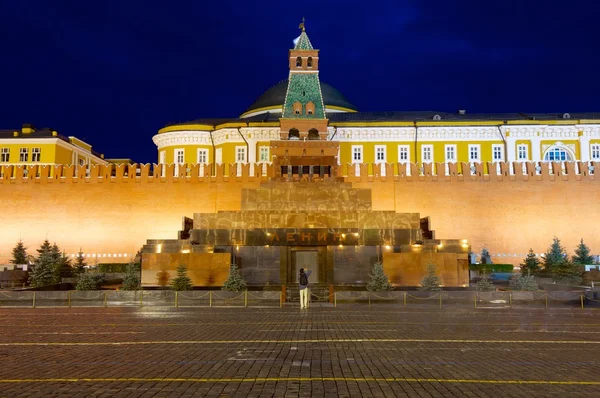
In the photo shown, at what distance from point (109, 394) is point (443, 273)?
16169mm

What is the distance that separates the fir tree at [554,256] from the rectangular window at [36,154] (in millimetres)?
35905

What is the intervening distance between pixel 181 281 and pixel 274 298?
11.0 ft

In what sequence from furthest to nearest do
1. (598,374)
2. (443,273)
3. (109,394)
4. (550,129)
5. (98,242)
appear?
(550,129)
(98,242)
(443,273)
(598,374)
(109,394)

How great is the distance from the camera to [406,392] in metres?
6.11

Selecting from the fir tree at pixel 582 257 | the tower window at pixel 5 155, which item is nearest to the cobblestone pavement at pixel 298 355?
the fir tree at pixel 582 257

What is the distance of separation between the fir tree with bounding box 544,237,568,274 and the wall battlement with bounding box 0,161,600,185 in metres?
4.00

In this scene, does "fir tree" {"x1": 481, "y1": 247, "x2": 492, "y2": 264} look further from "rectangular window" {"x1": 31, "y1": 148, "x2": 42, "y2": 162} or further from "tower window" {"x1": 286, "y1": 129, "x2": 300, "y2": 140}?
"rectangular window" {"x1": 31, "y1": 148, "x2": 42, "y2": 162}

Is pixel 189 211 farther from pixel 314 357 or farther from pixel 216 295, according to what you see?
pixel 314 357

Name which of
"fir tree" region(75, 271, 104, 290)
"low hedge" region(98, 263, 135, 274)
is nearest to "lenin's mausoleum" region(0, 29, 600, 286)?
"low hedge" region(98, 263, 135, 274)

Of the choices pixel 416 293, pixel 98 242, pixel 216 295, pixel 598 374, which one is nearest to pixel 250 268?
pixel 216 295

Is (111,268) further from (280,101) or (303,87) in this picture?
(280,101)

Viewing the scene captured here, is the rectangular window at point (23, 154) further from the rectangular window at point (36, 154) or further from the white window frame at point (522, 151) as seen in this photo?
the white window frame at point (522, 151)

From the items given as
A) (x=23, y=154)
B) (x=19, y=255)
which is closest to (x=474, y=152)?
(x=19, y=255)

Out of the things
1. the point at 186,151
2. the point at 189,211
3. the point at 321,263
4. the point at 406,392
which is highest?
the point at 186,151
